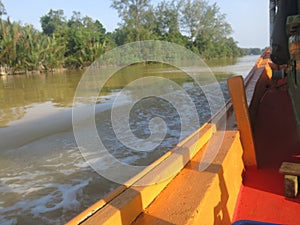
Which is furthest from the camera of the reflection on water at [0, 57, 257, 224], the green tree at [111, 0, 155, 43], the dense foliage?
the green tree at [111, 0, 155, 43]

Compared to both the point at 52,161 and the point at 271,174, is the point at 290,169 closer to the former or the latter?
the point at 271,174

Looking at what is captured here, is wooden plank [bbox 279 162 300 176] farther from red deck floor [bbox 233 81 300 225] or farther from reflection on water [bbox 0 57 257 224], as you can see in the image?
reflection on water [bbox 0 57 257 224]

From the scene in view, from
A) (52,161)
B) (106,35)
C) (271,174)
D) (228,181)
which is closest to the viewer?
(228,181)

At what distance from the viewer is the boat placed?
1.07m

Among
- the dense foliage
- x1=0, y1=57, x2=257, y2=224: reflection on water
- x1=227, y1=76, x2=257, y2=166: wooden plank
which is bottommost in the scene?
x1=0, y1=57, x2=257, y2=224: reflection on water

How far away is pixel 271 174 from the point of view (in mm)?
2055

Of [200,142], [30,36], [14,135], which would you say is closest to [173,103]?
[14,135]

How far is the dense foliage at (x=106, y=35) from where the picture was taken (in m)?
22.6

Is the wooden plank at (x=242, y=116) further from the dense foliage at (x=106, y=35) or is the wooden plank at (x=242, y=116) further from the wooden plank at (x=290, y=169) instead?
the dense foliage at (x=106, y=35)

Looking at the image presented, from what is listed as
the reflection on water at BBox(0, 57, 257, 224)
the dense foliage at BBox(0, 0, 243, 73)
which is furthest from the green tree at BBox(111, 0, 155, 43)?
the reflection on water at BBox(0, 57, 257, 224)

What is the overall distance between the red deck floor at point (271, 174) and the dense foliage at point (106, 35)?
71.1ft

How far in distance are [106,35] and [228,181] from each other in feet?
131

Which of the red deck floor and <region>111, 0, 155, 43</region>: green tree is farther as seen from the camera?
<region>111, 0, 155, 43</region>: green tree

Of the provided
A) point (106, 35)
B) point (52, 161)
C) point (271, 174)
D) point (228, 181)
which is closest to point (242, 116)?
point (271, 174)
